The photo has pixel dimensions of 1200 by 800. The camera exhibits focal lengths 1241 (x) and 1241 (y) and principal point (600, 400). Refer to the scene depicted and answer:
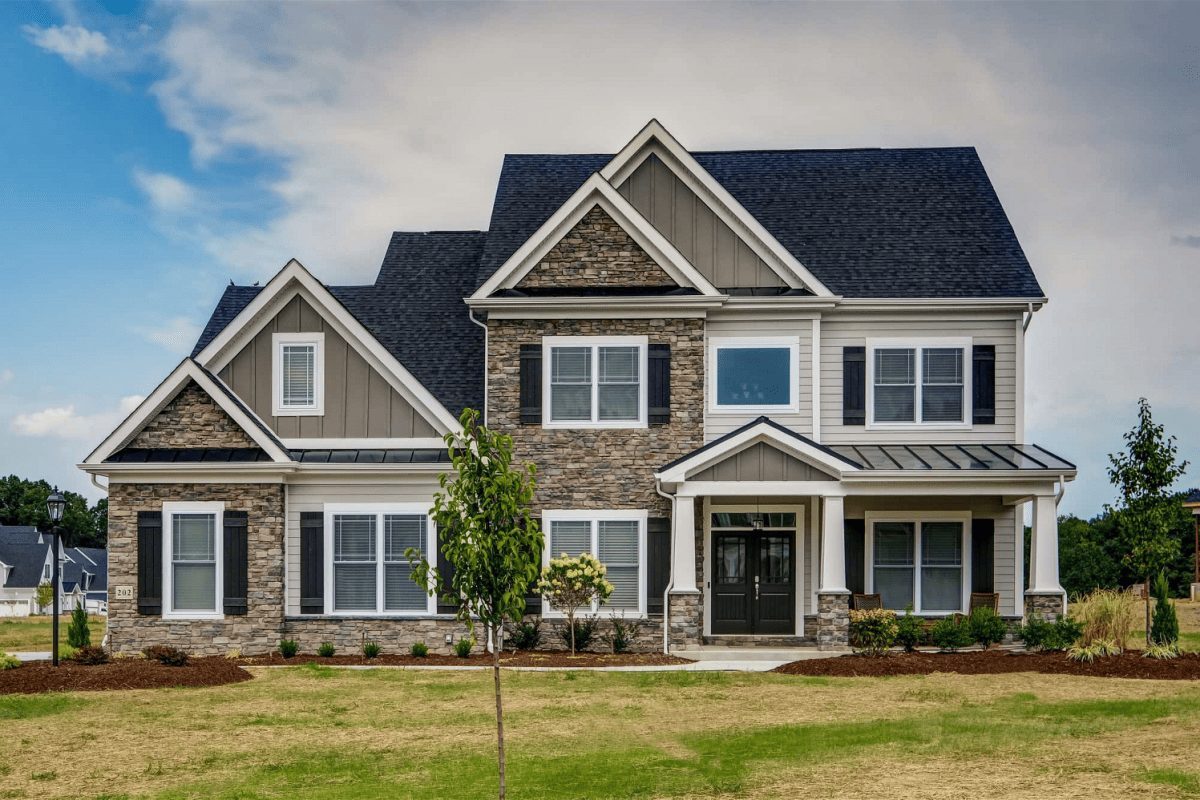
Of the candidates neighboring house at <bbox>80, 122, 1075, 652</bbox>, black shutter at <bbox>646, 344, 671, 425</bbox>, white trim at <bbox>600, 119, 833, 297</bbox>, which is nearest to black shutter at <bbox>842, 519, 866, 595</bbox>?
neighboring house at <bbox>80, 122, 1075, 652</bbox>

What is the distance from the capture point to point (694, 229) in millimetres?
23672

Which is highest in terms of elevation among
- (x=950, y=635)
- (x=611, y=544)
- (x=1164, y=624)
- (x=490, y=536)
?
(x=490, y=536)

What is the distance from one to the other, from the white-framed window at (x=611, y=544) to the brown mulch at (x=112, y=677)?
6.12 metres

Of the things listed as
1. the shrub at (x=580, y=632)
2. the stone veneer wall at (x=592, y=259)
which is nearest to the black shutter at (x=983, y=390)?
the stone veneer wall at (x=592, y=259)

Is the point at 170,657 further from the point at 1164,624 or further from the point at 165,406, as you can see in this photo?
the point at 1164,624

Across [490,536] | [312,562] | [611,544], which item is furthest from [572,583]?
[490,536]

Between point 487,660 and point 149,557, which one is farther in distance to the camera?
point 149,557

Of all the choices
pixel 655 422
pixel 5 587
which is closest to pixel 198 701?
pixel 655 422

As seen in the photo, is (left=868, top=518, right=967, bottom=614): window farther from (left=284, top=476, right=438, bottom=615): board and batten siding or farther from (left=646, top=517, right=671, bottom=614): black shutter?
(left=284, top=476, right=438, bottom=615): board and batten siding

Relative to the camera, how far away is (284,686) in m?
18.1

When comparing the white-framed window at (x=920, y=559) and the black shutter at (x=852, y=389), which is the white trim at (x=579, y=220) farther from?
the white-framed window at (x=920, y=559)

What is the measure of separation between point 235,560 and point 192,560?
0.80 meters

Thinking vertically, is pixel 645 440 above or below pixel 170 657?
above

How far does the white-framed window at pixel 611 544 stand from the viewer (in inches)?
→ 890
